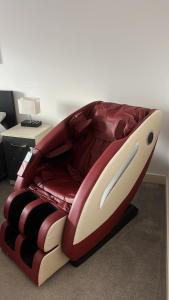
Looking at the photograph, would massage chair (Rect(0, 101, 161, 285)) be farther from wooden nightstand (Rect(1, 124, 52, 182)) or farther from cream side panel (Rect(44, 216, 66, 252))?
wooden nightstand (Rect(1, 124, 52, 182))

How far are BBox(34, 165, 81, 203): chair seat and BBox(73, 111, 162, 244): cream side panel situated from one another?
7.1 inches

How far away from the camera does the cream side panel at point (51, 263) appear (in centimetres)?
148

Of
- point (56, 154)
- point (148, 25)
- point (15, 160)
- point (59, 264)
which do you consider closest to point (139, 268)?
point (59, 264)

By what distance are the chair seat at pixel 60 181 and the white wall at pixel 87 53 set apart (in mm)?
787

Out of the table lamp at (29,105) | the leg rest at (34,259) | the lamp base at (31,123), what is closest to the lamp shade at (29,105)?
the table lamp at (29,105)

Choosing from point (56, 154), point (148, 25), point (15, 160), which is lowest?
point (15, 160)

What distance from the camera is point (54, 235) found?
4.80 ft

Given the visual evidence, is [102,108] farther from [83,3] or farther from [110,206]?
[83,3]

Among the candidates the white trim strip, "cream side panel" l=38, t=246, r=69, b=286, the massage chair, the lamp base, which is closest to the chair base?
the massage chair

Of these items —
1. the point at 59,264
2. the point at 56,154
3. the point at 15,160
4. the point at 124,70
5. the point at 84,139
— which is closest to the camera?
the point at 59,264

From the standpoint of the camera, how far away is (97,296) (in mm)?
1467

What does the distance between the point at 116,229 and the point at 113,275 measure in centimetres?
37

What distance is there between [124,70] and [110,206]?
120cm

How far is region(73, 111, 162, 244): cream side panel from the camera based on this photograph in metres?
1.47
